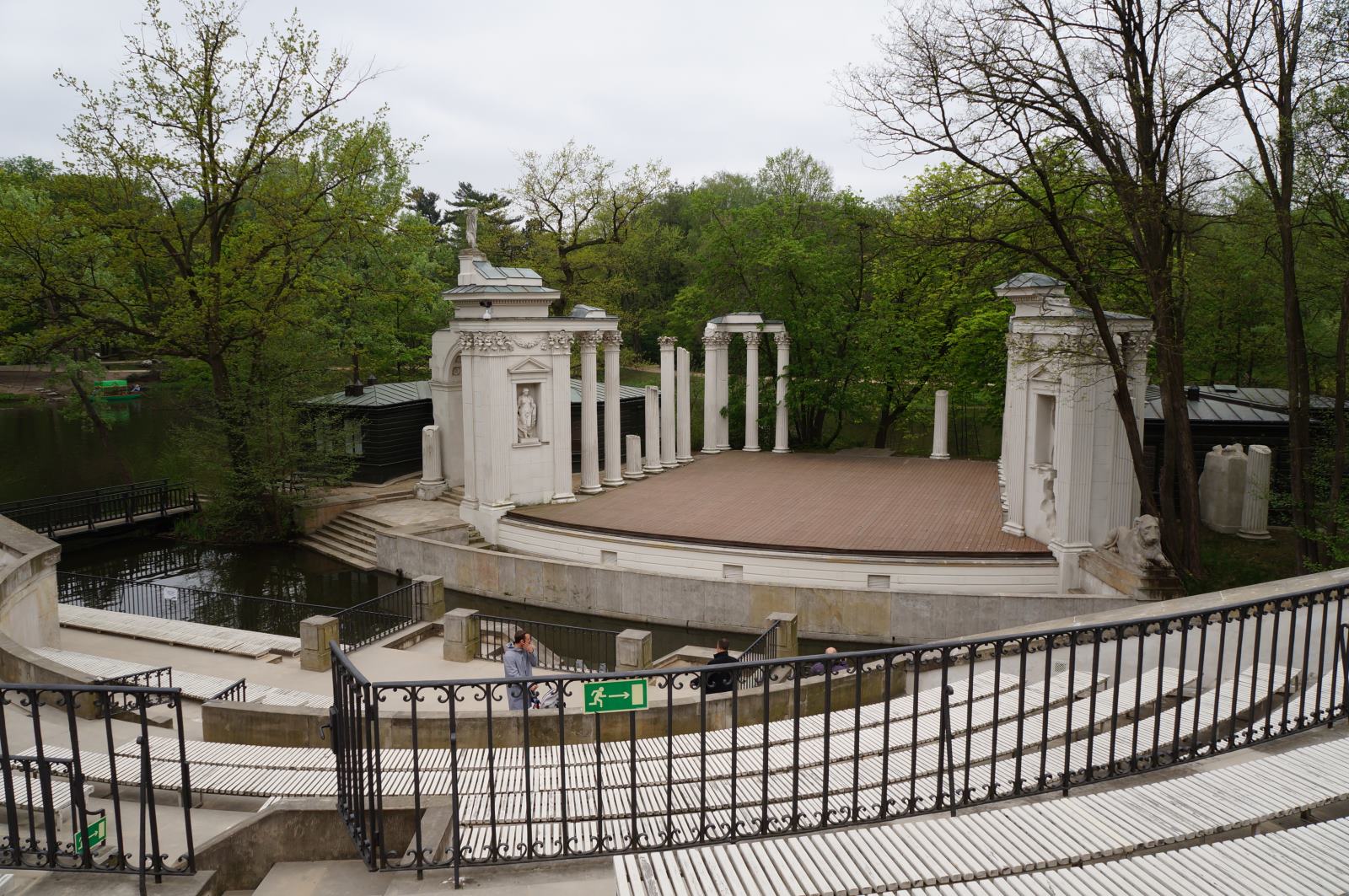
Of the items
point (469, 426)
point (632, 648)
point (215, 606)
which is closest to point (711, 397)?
point (469, 426)

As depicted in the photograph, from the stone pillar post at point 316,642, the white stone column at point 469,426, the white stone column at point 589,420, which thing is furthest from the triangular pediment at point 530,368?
the stone pillar post at point 316,642

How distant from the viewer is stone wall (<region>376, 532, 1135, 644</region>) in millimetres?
18578

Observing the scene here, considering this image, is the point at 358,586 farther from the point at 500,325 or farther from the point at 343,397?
the point at 343,397

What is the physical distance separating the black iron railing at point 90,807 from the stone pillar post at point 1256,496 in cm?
2167

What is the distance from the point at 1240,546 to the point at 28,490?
125 ft

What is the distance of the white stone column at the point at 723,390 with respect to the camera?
3803cm

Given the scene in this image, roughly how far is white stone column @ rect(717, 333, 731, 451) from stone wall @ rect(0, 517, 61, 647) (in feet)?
82.7

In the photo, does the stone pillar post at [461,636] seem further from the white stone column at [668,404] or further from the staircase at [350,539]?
the white stone column at [668,404]

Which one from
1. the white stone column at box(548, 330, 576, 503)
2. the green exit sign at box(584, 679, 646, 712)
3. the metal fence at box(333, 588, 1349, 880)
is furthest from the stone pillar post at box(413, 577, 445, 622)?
the green exit sign at box(584, 679, 646, 712)

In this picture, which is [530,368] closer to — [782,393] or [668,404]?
[668,404]

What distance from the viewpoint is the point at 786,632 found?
640 inches

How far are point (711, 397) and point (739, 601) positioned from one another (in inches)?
750

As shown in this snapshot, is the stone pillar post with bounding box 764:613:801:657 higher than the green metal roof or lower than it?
lower

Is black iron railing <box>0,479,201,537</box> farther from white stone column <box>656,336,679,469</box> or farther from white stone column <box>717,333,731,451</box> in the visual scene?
white stone column <box>717,333,731,451</box>
